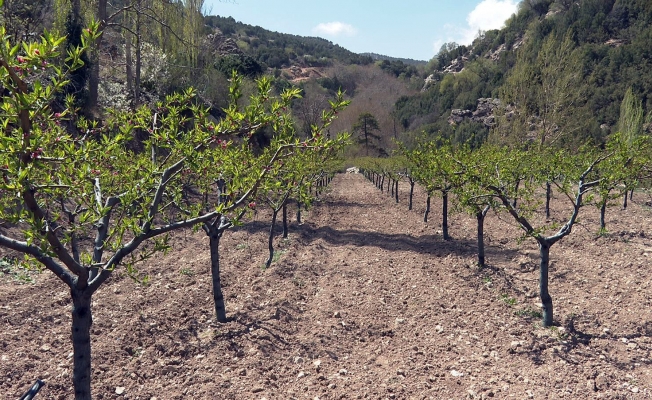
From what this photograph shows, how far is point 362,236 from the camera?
1627cm

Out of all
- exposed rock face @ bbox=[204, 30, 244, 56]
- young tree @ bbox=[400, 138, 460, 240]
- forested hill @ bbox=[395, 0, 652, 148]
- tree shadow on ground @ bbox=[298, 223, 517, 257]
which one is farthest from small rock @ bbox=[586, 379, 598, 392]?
exposed rock face @ bbox=[204, 30, 244, 56]

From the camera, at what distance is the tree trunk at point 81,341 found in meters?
4.26

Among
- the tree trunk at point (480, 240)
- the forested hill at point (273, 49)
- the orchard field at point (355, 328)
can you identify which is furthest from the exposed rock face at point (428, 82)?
the tree trunk at point (480, 240)

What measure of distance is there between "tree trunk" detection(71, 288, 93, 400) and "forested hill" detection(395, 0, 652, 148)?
2833 cm

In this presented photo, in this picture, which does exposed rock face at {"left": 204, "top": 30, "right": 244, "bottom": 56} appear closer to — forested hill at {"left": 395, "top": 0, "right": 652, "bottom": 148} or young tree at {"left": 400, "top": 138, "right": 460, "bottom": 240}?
young tree at {"left": 400, "top": 138, "right": 460, "bottom": 240}

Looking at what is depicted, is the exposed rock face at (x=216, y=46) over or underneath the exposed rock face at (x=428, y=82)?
underneath

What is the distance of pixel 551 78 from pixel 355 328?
25.8 metres

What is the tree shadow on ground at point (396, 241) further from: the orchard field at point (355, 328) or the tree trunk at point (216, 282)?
the tree trunk at point (216, 282)

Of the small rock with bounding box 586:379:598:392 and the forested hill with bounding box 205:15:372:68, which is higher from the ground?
the forested hill with bounding box 205:15:372:68

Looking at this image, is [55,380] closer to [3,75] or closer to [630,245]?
[3,75]

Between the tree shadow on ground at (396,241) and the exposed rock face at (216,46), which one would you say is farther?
the exposed rock face at (216,46)

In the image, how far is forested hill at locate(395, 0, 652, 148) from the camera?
27.8 meters

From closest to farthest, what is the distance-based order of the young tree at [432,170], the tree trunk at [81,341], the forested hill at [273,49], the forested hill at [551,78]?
the tree trunk at [81,341] < the young tree at [432,170] < the forested hill at [551,78] < the forested hill at [273,49]

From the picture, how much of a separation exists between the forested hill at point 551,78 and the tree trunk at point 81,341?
28333 mm
